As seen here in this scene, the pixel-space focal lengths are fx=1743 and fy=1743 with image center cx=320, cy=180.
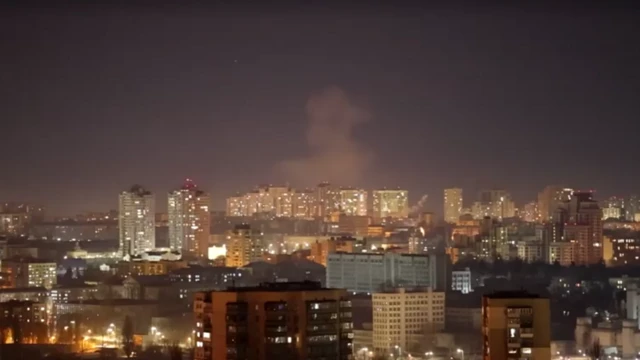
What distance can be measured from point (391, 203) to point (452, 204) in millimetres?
473

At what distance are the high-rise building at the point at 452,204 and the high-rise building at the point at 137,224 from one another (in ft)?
7.97

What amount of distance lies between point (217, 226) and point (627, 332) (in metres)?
5.81

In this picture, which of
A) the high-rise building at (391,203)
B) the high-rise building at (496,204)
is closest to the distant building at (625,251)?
the high-rise building at (496,204)

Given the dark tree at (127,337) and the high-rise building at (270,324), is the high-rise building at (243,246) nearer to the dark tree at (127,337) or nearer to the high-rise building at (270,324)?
the dark tree at (127,337)

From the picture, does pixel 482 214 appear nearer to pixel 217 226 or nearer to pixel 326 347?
pixel 217 226

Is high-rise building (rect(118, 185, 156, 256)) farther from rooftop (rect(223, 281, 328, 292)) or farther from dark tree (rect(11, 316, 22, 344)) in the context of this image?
rooftop (rect(223, 281, 328, 292))

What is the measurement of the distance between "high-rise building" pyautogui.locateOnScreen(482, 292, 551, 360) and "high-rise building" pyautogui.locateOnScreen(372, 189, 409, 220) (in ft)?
21.3

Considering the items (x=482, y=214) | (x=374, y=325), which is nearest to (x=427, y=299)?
(x=374, y=325)

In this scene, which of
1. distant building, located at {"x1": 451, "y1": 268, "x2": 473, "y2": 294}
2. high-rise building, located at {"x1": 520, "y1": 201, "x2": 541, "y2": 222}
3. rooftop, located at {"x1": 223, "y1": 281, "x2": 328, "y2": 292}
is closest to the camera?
rooftop, located at {"x1": 223, "y1": 281, "x2": 328, "y2": 292}

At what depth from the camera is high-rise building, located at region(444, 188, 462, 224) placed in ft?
42.7

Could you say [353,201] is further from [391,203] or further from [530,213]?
[530,213]

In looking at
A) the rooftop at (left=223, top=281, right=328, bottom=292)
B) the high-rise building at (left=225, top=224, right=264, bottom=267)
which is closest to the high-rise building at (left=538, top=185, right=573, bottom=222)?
the high-rise building at (left=225, top=224, right=264, bottom=267)

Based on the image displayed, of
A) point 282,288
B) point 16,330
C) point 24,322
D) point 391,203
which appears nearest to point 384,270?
point 391,203

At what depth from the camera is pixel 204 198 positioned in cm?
1457
